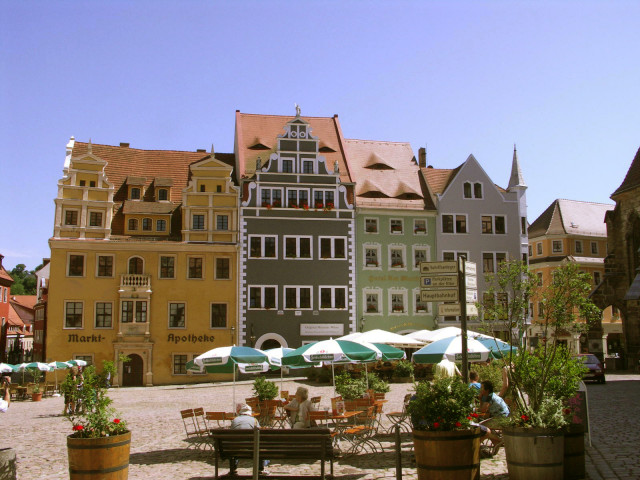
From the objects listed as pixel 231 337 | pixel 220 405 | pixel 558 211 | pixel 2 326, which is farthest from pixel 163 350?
pixel 558 211

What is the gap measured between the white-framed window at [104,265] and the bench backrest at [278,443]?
107 ft

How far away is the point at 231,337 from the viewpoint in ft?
136

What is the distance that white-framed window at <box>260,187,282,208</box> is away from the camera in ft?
141

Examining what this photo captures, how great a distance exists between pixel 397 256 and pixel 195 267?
1277 centimetres

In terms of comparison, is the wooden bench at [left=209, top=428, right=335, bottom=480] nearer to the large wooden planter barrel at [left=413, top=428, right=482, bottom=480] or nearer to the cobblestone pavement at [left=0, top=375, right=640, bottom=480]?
the cobblestone pavement at [left=0, top=375, right=640, bottom=480]

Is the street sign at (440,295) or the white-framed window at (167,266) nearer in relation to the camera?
the street sign at (440,295)

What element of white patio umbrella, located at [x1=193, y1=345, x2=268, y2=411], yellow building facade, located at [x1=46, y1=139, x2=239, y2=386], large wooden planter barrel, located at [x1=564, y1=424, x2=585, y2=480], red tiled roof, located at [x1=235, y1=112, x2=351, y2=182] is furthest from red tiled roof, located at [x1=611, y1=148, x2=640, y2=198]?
large wooden planter barrel, located at [x1=564, y1=424, x2=585, y2=480]

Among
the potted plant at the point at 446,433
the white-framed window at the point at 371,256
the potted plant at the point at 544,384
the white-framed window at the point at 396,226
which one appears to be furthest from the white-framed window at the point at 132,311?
the potted plant at the point at 446,433

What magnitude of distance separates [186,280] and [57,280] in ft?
23.7

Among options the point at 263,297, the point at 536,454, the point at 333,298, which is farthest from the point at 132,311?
the point at 536,454

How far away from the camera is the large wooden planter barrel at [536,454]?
880 centimetres

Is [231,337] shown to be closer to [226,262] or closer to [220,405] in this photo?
[226,262]

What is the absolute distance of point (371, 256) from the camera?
4444 cm

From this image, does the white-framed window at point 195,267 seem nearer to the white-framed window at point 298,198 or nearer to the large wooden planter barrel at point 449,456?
the white-framed window at point 298,198
